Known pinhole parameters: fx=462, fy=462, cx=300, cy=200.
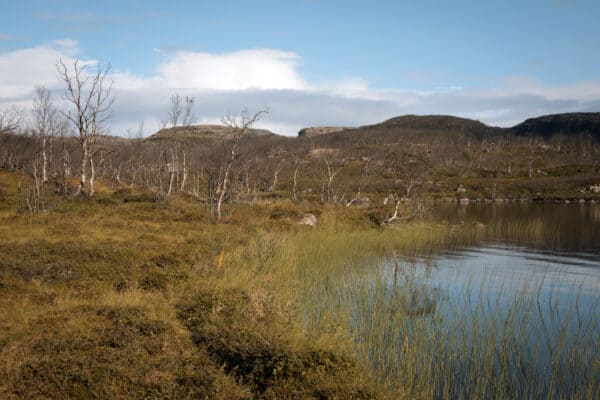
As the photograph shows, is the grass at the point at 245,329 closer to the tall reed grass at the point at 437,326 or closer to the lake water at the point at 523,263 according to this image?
the tall reed grass at the point at 437,326

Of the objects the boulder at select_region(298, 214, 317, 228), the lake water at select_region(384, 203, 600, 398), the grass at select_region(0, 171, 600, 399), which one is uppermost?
the boulder at select_region(298, 214, 317, 228)

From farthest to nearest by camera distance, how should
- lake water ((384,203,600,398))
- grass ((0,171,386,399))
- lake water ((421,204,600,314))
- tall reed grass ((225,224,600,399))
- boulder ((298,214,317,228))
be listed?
boulder ((298,214,317,228)) < lake water ((421,204,600,314)) < lake water ((384,203,600,398)) < tall reed grass ((225,224,600,399)) < grass ((0,171,386,399))

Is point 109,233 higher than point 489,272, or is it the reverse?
point 109,233

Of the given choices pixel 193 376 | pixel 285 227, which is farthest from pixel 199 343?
pixel 285 227

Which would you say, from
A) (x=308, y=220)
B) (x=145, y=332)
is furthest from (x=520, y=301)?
(x=308, y=220)

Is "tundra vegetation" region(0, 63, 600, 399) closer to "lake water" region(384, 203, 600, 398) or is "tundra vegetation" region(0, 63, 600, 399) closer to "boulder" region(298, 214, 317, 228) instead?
"lake water" region(384, 203, 600, 398)

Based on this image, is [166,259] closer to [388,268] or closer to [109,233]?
[109,233]

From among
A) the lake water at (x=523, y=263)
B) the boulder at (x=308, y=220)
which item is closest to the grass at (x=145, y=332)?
the lake water at (x=523, y=263)

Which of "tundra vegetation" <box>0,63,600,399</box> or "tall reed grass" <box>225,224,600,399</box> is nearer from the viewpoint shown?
"tundra vegetation" <box>0,63,600,399</box>

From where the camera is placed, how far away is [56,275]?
15.5m

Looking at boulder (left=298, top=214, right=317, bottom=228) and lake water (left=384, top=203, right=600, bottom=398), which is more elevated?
boulder (left=298, top=214, right=317, bottom=228)

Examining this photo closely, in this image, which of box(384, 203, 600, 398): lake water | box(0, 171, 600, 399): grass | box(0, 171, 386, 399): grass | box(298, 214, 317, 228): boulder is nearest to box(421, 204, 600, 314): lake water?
box(384, 203, 600, 398): lake water

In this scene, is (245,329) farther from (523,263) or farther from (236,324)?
(523,263)

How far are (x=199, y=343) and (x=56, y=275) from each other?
24.2 feet
